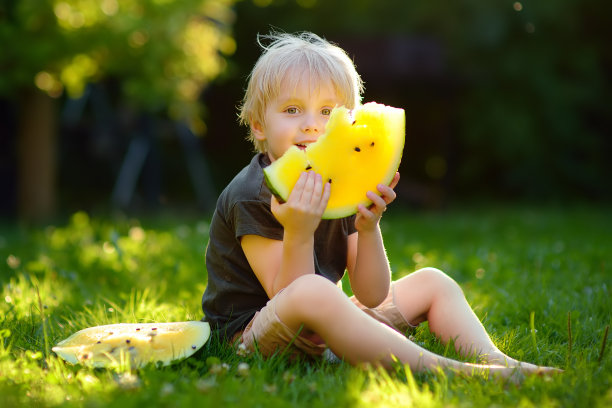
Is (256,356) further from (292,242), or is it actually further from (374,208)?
(374,208)

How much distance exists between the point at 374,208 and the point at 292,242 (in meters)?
0.33

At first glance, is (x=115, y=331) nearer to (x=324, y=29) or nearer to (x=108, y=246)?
(x=108, y=246)

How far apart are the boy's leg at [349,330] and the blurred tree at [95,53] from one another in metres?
5.15

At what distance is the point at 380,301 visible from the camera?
2.71 m

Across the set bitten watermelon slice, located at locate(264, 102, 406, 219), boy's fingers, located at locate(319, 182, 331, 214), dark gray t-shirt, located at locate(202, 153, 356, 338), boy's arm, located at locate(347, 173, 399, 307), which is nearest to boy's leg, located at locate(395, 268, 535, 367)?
boy's arm, located at locate(347, 173, 399, 307)

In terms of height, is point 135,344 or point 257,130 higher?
point 257,130

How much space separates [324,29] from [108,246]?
8586mm

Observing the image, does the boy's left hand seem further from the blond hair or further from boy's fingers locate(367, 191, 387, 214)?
the blond hair

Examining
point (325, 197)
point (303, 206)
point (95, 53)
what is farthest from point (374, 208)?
point (95, 53)

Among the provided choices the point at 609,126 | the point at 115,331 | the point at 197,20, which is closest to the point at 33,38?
the point at 197,20

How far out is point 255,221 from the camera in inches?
100

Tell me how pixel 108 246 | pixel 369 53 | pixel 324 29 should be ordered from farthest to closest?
pixel 324 29, pixel 369 53, pixel 108 246

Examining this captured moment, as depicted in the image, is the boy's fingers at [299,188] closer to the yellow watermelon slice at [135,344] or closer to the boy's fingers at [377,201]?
the boy's fingers at [377,201]

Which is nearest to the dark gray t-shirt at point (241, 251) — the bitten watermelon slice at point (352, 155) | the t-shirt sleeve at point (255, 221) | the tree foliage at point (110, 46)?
the t-shirt sleeve at point (255, 221)
